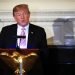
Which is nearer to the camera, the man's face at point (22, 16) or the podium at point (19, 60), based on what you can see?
the podium at point (19, 60)

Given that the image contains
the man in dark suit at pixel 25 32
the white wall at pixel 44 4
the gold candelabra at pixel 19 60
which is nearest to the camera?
the gold candelabra at pixel 19 60

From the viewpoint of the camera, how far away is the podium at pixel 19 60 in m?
1.40

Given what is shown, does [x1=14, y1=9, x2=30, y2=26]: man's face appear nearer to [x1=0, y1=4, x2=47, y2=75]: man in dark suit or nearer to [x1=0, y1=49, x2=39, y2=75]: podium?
[x1=0, y1=4, x2=47, y2=75]: man in dark suit

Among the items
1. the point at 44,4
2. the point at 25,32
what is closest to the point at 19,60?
the point at 25,32

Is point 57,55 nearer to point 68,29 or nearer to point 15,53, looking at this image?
point 68,29

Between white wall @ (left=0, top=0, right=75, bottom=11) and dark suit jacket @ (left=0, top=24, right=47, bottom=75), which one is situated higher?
white wall @ (left=0, top=0, right=75, bottom=11)

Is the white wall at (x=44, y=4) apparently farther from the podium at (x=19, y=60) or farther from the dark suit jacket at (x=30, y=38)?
the podium at (x=19, y=60)

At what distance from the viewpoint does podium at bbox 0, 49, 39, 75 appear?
140 cm

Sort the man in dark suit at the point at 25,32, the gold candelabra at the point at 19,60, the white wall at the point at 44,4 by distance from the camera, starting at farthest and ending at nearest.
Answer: the white wall at the point at 44,4 → the man in dark suit at the point at 25,32 → the gold candelabra at the point at 19,60

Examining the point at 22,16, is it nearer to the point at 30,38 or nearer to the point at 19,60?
the point at 30,38

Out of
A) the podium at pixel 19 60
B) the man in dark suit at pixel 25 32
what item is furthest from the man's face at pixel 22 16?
the podium at pixel 19 60

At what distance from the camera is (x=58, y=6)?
2.80 meters

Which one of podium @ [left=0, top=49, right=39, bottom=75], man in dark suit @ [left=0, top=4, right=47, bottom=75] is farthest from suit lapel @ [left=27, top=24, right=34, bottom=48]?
podium @ [left=0, top=49, right=39, bottom=75]

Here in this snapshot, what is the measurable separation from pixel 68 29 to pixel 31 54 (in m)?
1.45
